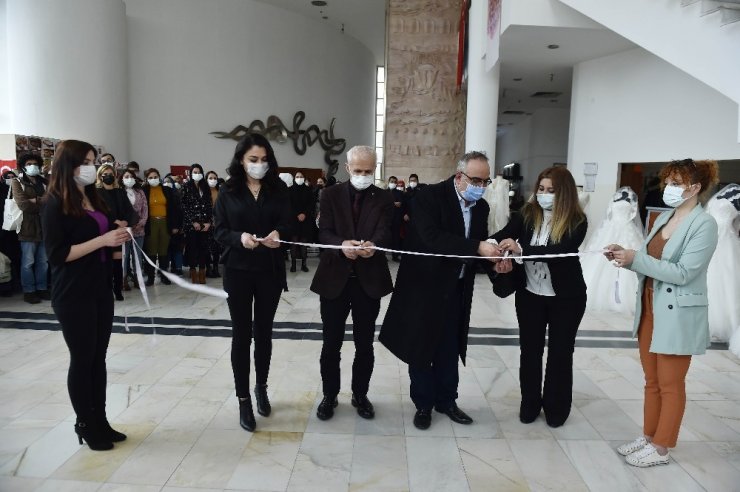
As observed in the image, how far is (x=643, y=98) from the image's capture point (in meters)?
8.40

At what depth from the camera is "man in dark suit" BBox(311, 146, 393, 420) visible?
303cm

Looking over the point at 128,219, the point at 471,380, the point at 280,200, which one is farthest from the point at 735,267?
the point at 128,219

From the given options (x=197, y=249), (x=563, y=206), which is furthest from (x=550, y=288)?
(x=197, y=249)

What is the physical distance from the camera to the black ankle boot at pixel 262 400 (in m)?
3.27

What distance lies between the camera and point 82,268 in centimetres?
258

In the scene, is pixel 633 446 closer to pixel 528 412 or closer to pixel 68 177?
pixel 528 412

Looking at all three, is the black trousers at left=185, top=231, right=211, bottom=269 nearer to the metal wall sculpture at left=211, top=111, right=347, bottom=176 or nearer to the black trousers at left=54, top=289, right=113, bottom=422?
the black trousers at left=54, top=289, right=113, bottom=422

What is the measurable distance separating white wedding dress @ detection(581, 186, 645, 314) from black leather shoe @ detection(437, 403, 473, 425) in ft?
12.6

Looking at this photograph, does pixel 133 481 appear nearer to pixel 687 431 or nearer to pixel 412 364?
pixel 412 364

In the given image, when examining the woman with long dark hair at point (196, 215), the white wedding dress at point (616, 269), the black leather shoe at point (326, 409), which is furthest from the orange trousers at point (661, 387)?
the woman with long dark hair at point (196, 215)

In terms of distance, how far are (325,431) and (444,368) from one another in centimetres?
83

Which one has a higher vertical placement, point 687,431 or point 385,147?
point 385,147

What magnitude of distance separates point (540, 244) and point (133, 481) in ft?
8.48

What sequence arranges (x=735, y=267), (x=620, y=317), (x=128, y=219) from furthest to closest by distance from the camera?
(x=620, y=317) < (x=735, y=267) < (x=128, y=219)
